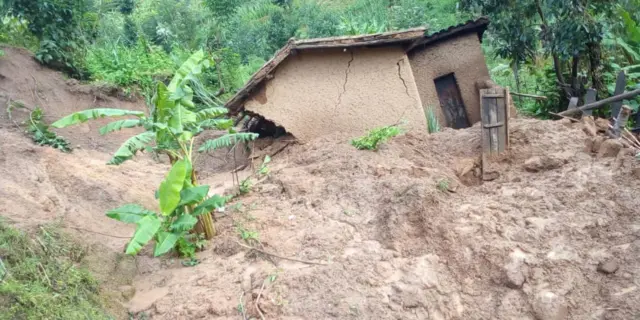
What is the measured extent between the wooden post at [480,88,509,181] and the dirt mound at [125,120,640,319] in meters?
0.20

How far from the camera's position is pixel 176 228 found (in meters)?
4.25

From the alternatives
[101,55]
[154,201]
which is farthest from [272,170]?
[101,55]

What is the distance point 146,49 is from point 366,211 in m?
8.59

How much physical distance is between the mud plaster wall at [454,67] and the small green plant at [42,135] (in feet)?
19.1

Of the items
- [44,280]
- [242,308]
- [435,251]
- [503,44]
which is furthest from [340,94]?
[44,280]

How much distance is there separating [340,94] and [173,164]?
3636 mm

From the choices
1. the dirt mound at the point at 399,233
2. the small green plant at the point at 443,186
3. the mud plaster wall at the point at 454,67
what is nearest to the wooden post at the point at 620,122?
the dirt mound at the point at 399,233

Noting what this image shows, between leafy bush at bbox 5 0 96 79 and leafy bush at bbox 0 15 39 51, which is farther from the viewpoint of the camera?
leafy bush at bbox 0 15 39 51

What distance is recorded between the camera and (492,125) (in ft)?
18.4

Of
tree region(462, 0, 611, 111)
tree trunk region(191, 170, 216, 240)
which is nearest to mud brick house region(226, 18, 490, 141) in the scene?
tree region(462, 0, 611, 111)

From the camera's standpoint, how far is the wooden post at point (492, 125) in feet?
18.1

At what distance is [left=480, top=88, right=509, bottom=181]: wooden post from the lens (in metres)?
5.53

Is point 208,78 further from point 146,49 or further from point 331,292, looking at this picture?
point 331,292

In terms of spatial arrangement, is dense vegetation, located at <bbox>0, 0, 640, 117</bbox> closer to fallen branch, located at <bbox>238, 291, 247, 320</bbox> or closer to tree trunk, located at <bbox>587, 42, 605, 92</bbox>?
tree trunk, located at <bbox>587, 42, 605, 92</bbox>
